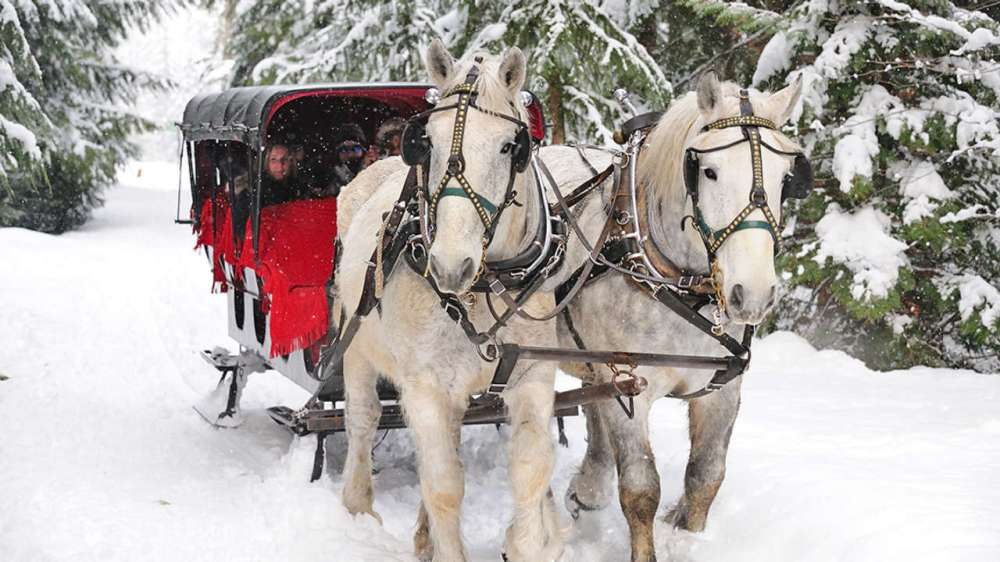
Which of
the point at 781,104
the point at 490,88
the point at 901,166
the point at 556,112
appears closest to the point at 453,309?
the point at 490,88

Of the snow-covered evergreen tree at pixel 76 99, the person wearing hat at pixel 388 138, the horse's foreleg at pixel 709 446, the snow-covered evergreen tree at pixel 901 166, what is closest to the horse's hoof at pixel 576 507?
the horse's foreleg at pixel 709 446

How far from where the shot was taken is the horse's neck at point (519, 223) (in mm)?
3598

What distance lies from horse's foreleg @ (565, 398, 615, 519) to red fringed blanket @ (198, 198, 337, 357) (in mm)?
1734

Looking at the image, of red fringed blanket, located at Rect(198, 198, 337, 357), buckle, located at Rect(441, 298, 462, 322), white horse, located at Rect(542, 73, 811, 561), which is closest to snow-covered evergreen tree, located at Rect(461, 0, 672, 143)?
red fringed blanket, located at Rect(198, 198, 337, 357)

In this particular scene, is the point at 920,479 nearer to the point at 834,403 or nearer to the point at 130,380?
the point at 834,403

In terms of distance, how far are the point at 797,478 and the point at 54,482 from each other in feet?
13.5

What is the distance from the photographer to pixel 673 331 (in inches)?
153

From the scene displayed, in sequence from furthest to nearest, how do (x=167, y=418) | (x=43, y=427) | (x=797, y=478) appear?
(x=167, y=418), (x=43, y=427), (x=797, y=478)

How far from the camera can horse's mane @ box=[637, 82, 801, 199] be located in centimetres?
364

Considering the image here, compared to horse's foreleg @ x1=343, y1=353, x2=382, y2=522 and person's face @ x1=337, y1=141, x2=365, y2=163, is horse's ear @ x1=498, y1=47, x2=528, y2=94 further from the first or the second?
person's face @ x1=337, y1=141, x2=365, y2=163

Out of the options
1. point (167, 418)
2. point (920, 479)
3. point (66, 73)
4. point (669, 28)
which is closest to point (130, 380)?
point (167, 418)

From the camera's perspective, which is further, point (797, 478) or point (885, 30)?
point (885, 30)

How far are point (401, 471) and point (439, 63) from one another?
3190 millimetres

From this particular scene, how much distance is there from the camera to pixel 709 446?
168 inches
